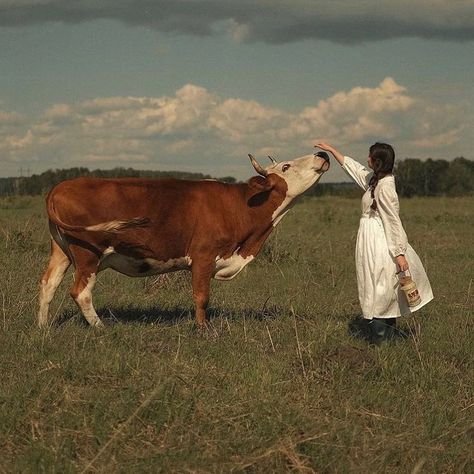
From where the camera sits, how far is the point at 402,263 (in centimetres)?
669

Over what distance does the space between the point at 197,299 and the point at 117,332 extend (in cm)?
86

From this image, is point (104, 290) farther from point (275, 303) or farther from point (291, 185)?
point (291, 185)

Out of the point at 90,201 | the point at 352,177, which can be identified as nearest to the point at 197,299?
the point at 90,201

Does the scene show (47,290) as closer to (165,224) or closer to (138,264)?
(138,264)

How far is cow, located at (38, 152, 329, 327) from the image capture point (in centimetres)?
721

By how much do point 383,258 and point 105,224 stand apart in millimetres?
2460

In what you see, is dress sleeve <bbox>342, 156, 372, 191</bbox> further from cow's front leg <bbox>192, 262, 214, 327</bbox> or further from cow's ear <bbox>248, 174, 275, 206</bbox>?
cow's front leg <bbox>192, 262, 214, 327</bbox>

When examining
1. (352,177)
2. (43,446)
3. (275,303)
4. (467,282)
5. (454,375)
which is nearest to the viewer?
(43,446)

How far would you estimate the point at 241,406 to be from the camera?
16.9 ft

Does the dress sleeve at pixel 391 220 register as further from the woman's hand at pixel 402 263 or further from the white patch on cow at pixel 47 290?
the white patch on cow at pixel 47 290

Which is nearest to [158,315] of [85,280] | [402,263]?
[85,280]

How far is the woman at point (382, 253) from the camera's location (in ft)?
22.1

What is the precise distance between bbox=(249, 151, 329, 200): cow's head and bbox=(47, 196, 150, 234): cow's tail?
1.38 metres

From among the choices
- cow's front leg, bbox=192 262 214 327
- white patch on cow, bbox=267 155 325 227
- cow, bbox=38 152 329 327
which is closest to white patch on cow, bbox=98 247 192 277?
cow, bbox=38 152 329 327
